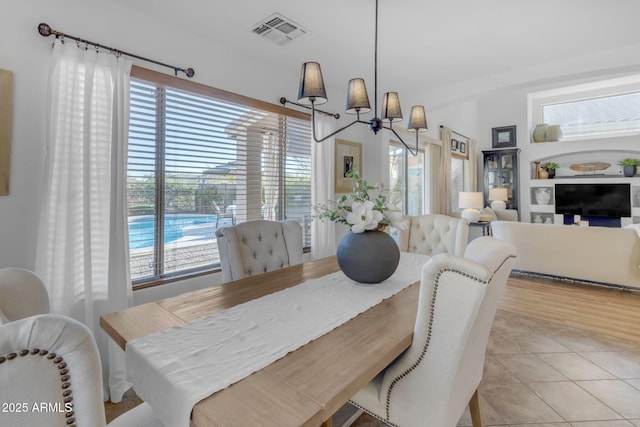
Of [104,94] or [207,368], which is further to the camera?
[104,94]

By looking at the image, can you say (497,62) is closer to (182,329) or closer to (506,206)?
(182,329)

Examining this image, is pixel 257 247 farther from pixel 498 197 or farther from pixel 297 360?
pixel 498 197

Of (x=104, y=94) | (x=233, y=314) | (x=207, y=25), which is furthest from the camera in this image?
(x=207, y=25)

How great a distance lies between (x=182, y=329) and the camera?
105cm

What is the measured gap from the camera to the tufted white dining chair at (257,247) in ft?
6.04

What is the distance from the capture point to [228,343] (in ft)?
3.15

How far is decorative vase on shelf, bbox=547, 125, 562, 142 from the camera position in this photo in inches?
260

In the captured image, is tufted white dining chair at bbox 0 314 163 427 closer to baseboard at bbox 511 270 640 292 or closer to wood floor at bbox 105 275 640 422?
wood floor at bbox 105 275 640 422

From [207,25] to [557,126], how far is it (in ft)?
23.8

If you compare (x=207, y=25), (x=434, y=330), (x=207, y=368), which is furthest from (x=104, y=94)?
(x=434, y=330)

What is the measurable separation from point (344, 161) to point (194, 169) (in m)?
1.83

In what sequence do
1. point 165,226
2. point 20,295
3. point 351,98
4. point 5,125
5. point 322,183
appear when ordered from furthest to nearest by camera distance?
1. point 322,183
2. point 165,226
3. point 351,98
4. point 5,125
5. point 20,295

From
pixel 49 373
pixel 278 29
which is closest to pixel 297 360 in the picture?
pixel 49 373

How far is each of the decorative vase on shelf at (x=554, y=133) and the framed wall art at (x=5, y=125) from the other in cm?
825
